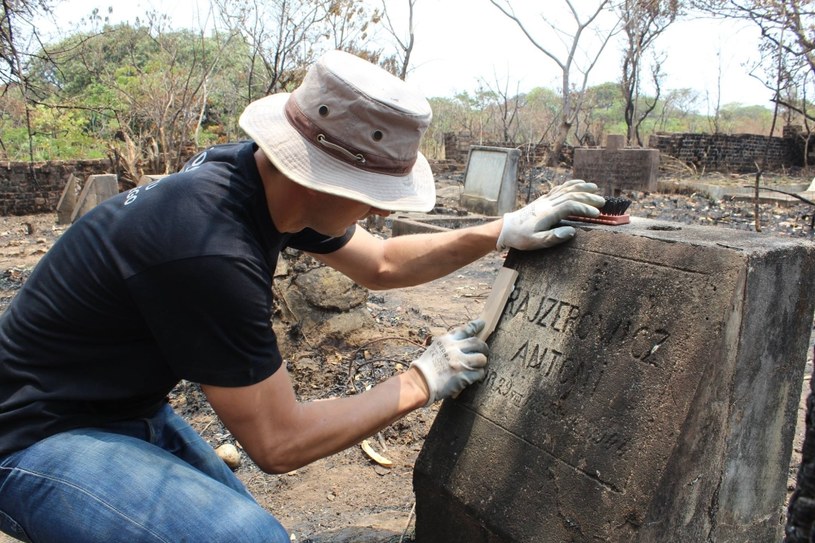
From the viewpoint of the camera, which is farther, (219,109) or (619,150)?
(219,109)

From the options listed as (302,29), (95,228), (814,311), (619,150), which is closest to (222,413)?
(95,228)

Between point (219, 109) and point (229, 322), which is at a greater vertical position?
point (219, 109)

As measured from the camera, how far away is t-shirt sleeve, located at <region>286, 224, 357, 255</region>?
7.48 ft

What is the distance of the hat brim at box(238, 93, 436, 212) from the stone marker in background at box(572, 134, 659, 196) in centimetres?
1332

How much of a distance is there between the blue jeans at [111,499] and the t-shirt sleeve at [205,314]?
285 millimetres

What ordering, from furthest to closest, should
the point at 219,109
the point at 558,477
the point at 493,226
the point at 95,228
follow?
1. the point at 219,109
2. the point at 493,226
3. the point at 558,477
4. the point at 95,228

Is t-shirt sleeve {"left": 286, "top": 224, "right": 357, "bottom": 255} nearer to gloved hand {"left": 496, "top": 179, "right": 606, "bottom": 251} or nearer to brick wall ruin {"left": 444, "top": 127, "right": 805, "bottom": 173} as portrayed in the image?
gloved hand {"left": 496, "top": 179, "right": 606, "bottom": 251}

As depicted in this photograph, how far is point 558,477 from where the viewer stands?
183 centimetres

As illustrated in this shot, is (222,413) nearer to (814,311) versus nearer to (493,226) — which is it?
(493,226)

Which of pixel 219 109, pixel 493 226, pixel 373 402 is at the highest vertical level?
pixel 219 109

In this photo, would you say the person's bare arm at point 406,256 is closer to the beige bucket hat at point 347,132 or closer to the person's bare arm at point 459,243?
the person's bare arm at point 459,243

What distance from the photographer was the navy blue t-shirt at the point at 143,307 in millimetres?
1558

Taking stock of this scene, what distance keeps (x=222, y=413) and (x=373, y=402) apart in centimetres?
44

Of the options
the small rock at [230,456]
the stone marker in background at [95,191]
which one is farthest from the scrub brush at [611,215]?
the stone marker in background at [95,191]
